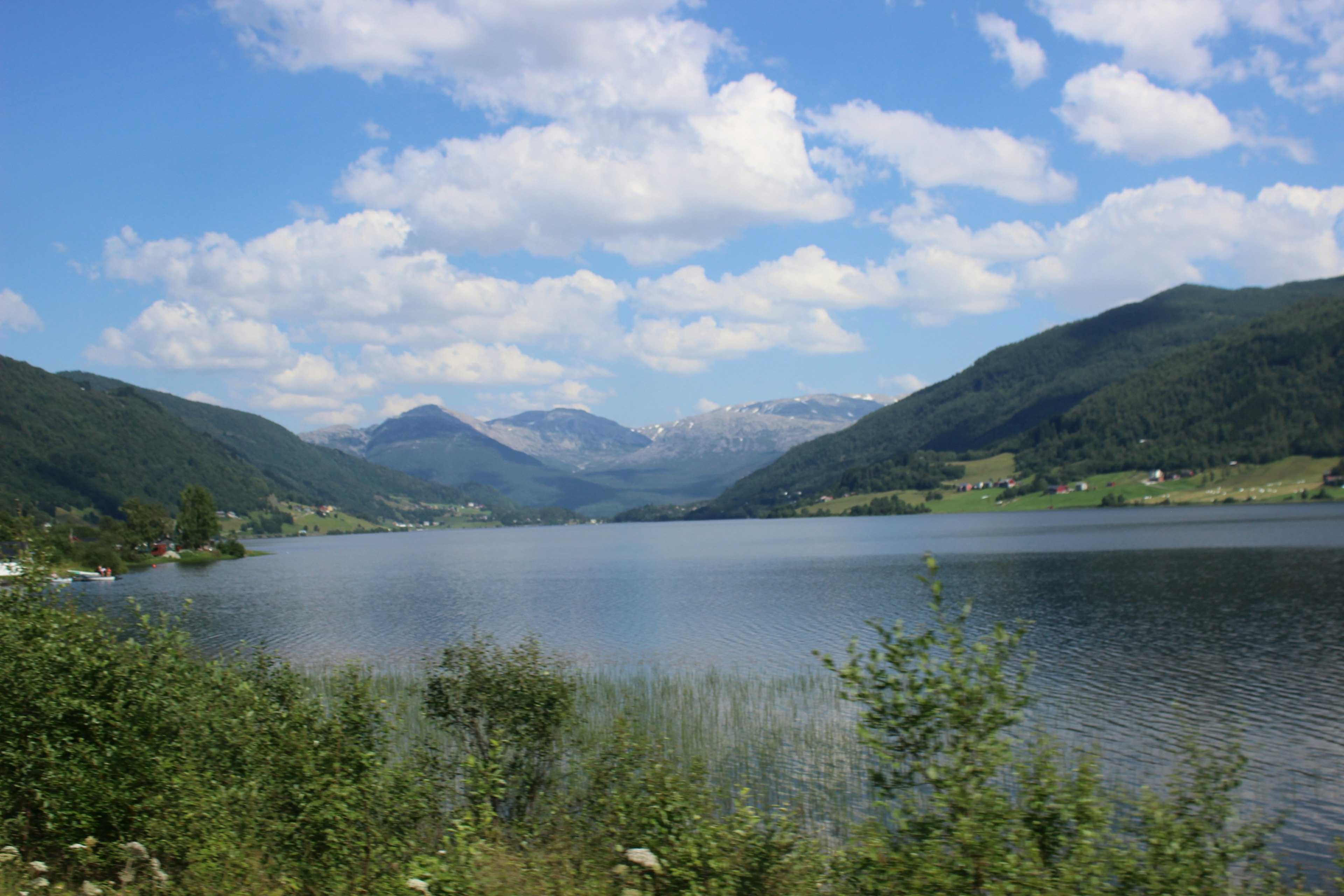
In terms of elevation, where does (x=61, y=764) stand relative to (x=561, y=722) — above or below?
above

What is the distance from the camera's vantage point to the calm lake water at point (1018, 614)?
93.2ft

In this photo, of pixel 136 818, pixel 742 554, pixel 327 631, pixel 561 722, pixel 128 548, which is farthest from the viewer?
pixel 128 548

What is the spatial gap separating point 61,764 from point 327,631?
49.2 meters

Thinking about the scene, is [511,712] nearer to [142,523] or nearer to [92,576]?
[92,576]

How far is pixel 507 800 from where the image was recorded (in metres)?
19.0

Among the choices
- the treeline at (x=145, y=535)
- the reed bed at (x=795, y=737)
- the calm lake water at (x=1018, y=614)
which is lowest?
the calm lake water at (x=1018, y=614)

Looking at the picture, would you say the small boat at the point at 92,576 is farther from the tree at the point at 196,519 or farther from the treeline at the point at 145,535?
the tree at the point at 196,519

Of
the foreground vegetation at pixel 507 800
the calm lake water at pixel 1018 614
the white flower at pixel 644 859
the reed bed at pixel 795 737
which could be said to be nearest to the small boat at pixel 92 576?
the calm lake water at pixel 1018 614

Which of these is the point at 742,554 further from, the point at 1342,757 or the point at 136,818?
the point at 136,818

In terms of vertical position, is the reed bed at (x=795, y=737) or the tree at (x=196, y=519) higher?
the tree at (x=196, y=519)

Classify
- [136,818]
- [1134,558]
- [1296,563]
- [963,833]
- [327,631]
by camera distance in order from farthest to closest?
[1134,558], [1296,563], [327,631], [136,818], [963,833]

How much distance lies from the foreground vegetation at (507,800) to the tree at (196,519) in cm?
16479

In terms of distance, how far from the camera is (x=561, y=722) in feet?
66.8

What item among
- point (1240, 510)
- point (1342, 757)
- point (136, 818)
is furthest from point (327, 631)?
point (1240, 510)
